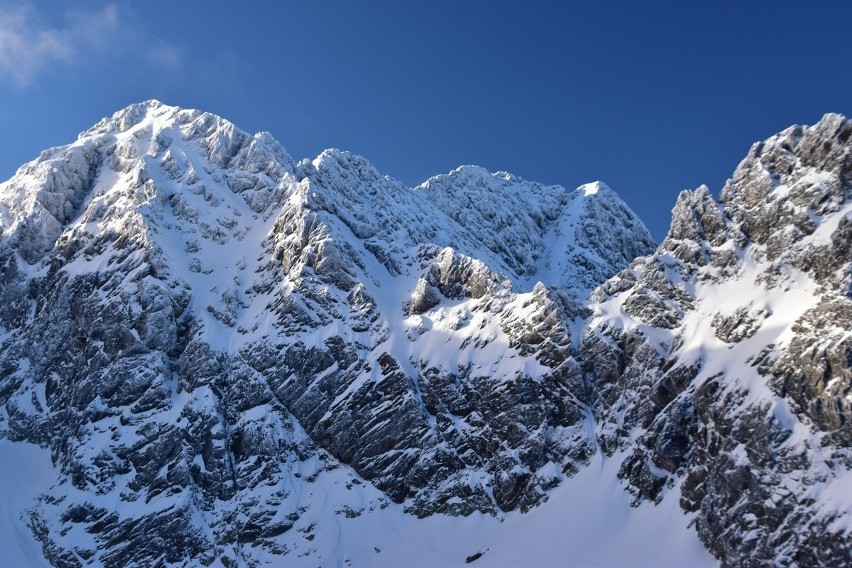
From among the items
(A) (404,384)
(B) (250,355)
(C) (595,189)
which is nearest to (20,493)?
(B) (250,355)

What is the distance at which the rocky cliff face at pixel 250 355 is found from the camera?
95812mm

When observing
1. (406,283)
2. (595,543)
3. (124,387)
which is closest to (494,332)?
(406,283)

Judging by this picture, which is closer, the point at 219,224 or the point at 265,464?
the point at 265,464

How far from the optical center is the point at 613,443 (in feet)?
297

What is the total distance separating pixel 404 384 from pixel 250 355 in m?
23.3

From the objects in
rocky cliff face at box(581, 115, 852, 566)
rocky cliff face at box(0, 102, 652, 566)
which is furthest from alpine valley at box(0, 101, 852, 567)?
rocky cliff face at box(0, 102, 652, 566)

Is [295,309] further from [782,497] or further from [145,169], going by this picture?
[782,497]

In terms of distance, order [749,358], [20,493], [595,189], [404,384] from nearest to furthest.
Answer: [749,358] < [20,493] < [404,384] < [595,189]

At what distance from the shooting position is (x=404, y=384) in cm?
10331

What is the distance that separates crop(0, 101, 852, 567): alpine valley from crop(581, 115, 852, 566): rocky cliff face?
27cm

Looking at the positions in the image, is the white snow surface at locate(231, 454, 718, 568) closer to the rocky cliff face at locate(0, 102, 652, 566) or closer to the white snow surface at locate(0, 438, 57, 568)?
the rocky cliff face at locate(0, 102, 652, 566)

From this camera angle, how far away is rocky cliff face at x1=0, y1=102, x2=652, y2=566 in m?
95.8

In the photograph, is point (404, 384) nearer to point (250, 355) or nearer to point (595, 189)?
point (250, 355)

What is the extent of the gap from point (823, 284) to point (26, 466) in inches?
3939
